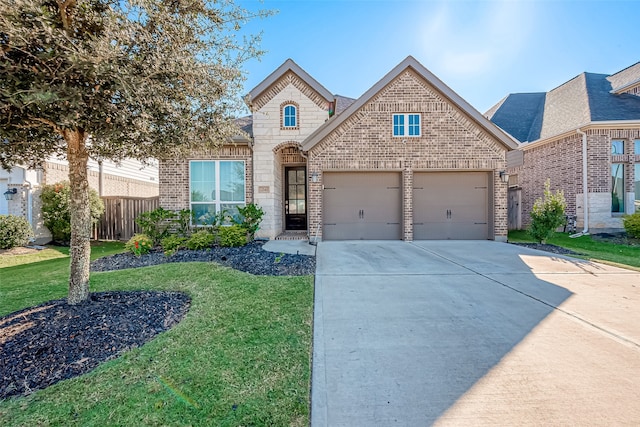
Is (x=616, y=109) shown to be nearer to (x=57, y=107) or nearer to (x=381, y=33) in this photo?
(x=381, y=33)

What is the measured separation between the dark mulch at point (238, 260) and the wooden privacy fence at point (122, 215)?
152 inches

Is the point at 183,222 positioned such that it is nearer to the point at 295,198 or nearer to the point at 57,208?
the point at 295,198

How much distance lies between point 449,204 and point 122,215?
494 inches

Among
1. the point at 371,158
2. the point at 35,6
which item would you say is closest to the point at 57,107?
the point at 35,6

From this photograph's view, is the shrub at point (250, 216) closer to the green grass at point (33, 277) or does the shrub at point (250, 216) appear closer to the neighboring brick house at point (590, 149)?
the green grass at point (33, 277)

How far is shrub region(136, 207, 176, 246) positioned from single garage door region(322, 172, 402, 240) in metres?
5.06

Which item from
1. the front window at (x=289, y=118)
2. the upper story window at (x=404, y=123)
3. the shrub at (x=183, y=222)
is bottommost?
the shrub at (x=183, y=222)

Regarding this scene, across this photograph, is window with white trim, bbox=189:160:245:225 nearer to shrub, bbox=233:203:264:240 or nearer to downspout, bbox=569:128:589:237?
shrub, bbox=233:203:264:240

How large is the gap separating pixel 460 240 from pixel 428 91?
206 inches

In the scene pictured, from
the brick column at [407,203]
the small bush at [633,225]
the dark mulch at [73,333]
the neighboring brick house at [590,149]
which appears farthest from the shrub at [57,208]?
the small bush at [633,225]

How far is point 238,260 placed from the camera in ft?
24.0

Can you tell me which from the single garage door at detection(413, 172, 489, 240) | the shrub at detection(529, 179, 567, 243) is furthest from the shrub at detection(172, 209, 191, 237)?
the shrub at detection(529, 179, 567, 243)

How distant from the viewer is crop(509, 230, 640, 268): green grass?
7776mm

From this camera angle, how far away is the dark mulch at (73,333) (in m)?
2.83
